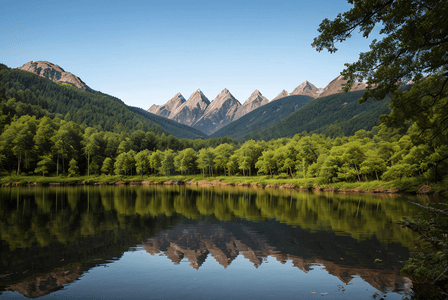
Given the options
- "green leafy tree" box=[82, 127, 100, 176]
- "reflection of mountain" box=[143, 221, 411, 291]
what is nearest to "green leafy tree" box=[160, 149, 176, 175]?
"green leafy tree" box=[82, 127, 100, 176]

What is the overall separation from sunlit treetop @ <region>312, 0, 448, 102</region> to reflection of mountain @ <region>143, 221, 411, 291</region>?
8.51 m

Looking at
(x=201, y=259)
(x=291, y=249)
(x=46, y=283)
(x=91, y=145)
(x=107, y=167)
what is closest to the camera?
(x=46, y=283)

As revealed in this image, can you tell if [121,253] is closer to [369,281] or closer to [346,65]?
[369,281]

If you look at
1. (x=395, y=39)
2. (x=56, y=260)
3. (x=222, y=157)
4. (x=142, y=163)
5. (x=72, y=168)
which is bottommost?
(x=56, y=260)

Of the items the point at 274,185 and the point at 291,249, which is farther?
the point at 274,185

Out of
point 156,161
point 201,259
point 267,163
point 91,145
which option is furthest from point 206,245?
point 91,145

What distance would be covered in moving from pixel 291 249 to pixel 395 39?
41.7 ft

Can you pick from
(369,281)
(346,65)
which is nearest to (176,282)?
(369,281)

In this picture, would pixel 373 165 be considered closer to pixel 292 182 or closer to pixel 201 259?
pixel 292 182

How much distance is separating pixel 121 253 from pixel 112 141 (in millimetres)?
141894

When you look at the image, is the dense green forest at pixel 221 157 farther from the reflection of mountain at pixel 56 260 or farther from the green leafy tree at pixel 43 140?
the reflection of mountain at pixel 56 260

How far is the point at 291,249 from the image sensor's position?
1752 cm

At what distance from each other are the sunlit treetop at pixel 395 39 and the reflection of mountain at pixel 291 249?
851cm

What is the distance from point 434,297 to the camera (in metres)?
10.4
